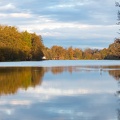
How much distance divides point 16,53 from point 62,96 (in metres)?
81.5

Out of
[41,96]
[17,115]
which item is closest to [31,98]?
[41,96]

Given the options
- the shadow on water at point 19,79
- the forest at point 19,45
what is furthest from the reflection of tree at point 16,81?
the forest at point 19,45

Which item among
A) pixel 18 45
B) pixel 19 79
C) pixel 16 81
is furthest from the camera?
pixel 18 45

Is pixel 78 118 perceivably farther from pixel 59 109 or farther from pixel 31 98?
pixel 31 98

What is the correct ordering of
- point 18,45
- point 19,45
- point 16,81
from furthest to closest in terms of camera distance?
point 19,45
point 18,45
point 16,81

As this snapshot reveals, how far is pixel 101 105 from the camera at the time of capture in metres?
15.6

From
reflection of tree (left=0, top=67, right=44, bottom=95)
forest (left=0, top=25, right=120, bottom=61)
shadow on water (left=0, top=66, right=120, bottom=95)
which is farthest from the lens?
forest (left=0, top=25, right=120, bottom=61)

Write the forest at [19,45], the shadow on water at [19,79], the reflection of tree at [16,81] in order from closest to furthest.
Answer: the reflection of tree at [16,81]
the shadow on water at [19,79]
the forest at [19,45]

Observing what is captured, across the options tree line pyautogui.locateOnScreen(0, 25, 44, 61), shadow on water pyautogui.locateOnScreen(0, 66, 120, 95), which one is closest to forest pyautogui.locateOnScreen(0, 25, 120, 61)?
tree line pyautogui.locateOnScreen(0, 25, 44, 61)

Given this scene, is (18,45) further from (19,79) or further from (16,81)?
(16,81)

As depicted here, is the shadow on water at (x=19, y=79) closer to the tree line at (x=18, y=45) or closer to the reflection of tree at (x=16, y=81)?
the reflection of tree at (x=16, y=81)

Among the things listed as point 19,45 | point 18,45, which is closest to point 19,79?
point 18,45

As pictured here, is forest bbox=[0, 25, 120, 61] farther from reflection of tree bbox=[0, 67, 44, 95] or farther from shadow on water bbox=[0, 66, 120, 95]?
reflection of tree bbox=[0, 67, 44, 95]

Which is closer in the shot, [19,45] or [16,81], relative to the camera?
[16,81]
